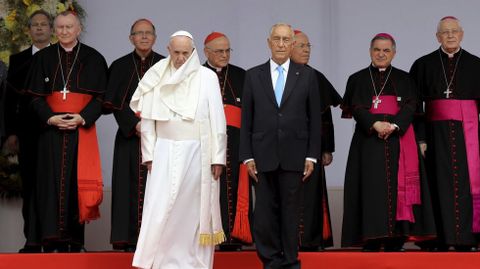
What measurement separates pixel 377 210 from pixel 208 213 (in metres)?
1.72

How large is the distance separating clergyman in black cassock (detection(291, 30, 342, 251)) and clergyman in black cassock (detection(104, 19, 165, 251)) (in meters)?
1.25

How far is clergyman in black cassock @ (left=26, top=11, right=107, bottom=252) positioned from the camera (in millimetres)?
8531

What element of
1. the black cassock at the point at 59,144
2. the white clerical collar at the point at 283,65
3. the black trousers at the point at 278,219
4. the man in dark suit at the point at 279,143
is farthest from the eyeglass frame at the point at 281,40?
the black cassock at the point at 59,144

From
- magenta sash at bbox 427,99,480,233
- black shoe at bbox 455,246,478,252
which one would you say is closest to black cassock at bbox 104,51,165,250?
magenta sash at bbox 427,99,480,233

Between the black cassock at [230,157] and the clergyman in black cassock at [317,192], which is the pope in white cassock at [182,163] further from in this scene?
the clergyman in black cassock at [317,192]

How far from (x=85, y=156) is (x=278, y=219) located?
1.92m

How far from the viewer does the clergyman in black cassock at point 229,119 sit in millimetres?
8719

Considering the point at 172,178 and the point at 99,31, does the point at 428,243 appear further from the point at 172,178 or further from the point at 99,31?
the point at 99,31

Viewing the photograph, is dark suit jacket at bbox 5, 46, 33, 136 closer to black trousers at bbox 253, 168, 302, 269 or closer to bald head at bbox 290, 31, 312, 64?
bald head at bbox 290, 31, 312, 64

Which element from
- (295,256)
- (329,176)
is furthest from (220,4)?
(295,256)

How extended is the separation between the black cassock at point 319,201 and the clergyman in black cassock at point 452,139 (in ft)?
2.62

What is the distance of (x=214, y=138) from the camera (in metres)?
7.58

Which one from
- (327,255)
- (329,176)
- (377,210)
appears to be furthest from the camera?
(329,176)

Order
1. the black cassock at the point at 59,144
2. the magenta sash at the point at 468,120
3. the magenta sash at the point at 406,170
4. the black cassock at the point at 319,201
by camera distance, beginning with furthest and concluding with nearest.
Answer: the black cassock at the point at 319,201, the magenta sash at the point at 468,120, the magenta sash at the point at 406,170, the black cassock at the point at 59,144
